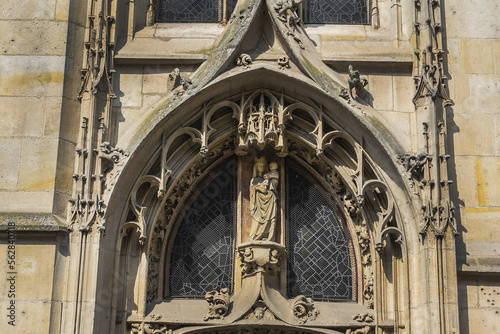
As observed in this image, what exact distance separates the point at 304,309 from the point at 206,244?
1509 millimetres

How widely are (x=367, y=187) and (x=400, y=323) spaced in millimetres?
1657

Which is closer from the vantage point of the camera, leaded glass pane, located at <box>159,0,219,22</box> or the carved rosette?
the carved rosette

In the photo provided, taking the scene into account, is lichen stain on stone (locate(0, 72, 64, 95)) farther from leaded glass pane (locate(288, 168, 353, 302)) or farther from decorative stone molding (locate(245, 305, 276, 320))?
decorative stone molding (locate(245, 305, 276, 320))

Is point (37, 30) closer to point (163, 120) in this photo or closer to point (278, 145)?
point (163, 120)

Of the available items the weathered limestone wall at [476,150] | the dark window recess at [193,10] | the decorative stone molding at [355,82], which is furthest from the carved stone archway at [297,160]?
the dark window recess at [193,10]

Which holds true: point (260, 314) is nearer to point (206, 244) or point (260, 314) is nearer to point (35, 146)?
point (206, 244)

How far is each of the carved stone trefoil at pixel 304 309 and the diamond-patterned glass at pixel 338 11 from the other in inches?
148

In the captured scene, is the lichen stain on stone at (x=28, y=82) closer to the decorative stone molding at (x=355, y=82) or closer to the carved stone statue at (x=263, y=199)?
the carved stone statue at (x=263, y=199)

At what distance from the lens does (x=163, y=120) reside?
40.0 ft

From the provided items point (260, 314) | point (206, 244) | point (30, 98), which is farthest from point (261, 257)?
point (30, 98)

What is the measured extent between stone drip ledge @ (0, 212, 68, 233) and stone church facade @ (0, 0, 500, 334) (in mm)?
19

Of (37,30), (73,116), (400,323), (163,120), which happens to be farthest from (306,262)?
(37,30)

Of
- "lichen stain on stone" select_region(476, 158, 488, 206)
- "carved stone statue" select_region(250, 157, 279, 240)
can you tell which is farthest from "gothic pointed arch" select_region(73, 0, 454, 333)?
"lichen stain on stone" select_region(476, 158, 488, 206)

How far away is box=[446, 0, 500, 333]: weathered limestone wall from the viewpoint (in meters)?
11.7
